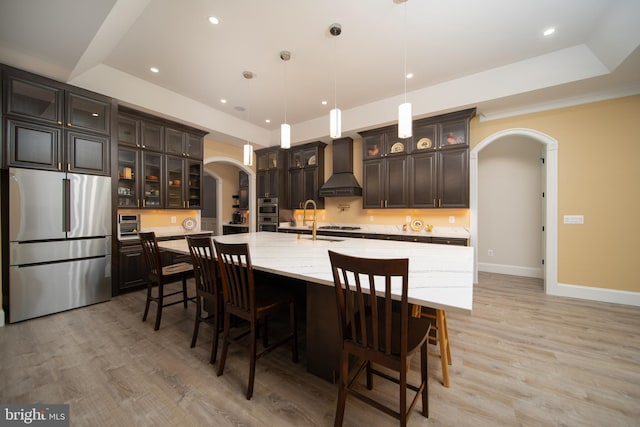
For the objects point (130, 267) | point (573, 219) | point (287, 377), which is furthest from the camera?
point (130, 267)

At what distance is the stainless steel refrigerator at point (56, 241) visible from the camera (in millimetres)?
2586

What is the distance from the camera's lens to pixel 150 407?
1.50 m

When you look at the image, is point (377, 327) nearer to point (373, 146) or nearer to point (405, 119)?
point (405, 119)

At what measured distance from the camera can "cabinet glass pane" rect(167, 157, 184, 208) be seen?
13.8ft

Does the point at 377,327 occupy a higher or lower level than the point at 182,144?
lower

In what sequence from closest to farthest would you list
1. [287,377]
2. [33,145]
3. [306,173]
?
[287,377]
[33,145]
[306,173]

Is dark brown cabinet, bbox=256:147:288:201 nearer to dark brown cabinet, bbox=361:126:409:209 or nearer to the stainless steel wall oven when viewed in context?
the stainless steel wall oven

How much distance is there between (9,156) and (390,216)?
5.39 metres

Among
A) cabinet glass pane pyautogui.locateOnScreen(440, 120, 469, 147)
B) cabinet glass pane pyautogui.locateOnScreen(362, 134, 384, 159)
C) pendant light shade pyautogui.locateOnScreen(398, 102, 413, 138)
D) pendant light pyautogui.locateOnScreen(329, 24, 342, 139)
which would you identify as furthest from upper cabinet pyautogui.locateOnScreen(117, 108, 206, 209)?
cabinet glass pane pyautogui.locateOnScreen(440, 120, 469, 147)

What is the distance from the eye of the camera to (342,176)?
5012mm

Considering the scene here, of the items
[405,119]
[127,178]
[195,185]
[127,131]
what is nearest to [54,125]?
[127,131]

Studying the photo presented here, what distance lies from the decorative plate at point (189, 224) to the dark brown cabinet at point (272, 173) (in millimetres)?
1742

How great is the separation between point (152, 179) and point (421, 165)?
15.5ft

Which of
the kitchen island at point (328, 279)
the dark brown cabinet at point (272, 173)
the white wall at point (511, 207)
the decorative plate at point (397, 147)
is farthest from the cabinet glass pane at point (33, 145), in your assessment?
the white wall at point (511, 207)
